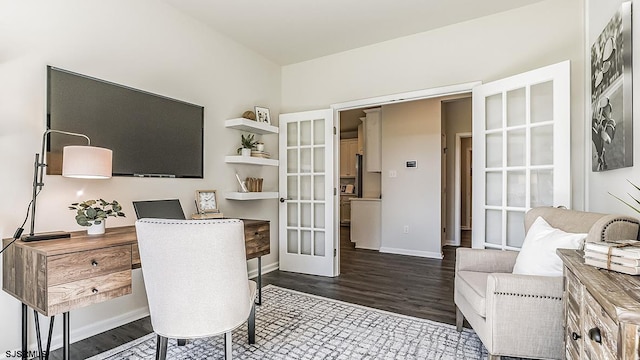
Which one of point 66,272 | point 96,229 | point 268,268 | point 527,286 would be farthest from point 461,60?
point 66,272

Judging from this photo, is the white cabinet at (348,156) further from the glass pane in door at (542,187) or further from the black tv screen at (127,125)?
the glass pane in door at (542,187)

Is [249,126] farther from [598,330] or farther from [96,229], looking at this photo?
[598,330]

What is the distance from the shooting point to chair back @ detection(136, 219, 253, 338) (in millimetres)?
1460

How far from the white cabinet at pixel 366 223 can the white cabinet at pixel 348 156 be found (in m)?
2.80

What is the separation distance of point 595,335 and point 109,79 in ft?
10.2

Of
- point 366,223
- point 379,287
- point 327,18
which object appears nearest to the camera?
point 327,18

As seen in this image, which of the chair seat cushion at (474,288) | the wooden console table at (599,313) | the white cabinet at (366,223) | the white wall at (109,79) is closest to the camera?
the wooden console table at (599,313)

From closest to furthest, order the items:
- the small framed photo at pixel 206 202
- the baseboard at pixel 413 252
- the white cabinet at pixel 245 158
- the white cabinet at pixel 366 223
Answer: the small framed photo at pixel 206 202 → the white cabinet at pixel 245 158 → the baseboard at pixel 413 252 → the white cabinet at pixel 366 223

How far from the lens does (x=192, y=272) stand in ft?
4.89

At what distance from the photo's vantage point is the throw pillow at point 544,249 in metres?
1.65

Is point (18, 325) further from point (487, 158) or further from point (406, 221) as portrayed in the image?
point (406, 221)

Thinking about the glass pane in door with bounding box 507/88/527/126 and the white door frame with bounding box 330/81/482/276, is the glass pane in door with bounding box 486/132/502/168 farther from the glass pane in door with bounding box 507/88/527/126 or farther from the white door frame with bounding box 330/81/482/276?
the white door frame with bounding box 330/81/482/276

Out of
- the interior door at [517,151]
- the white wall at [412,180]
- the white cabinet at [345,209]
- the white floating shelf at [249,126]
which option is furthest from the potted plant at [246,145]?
the white cabinet at [345,209]

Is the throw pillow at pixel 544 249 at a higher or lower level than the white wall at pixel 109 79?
lower
